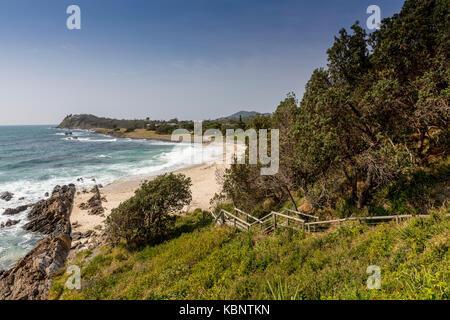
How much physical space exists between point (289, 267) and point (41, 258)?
692 inches

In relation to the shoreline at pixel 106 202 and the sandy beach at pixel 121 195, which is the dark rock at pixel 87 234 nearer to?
the shoreline at pixel 106 202

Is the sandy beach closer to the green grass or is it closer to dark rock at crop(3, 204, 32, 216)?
dark rock at crop(3, 204, 32, 216)

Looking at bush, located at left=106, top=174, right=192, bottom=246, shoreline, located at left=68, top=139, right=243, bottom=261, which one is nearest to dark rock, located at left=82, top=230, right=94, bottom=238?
shoreline, located at left=68, top=139, right=243, bottom=261

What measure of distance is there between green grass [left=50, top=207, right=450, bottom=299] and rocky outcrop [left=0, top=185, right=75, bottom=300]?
6.13ft

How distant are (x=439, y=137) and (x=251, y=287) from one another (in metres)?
12.7

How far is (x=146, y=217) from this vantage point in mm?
14875

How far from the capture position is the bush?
14.4 m

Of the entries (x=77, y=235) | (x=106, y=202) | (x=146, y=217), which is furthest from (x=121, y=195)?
(x=146, y=217)

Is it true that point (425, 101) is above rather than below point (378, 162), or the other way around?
above

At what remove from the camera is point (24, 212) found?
23406 mm

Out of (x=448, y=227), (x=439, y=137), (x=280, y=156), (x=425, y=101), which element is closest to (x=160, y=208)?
(x=280, y=156)

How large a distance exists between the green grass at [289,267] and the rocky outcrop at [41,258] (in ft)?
6.13

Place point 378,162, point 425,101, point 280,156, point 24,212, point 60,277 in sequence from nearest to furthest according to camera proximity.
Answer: point 425,101
point 378,162
point 280,156
point 60,277
point 24,212
